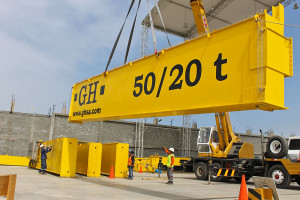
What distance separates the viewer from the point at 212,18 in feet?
74.0

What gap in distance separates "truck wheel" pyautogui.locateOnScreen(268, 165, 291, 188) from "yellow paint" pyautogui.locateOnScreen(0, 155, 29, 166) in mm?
16259

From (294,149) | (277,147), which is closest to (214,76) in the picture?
(294,149)

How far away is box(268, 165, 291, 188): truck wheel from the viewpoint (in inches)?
520

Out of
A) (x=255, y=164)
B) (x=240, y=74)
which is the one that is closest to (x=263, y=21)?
(x=240, y=74)

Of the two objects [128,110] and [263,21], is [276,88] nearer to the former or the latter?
[263,21]

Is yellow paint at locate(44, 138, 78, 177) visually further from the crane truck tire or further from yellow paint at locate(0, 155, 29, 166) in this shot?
the crane truck tire

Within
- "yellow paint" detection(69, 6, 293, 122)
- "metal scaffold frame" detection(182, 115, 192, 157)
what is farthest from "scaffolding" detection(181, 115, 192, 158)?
→ "yellow paint" detection(69, 6, 293, 122)

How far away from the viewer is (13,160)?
20750mm

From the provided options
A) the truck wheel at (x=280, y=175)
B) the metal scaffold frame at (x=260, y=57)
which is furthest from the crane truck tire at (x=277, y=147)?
the metal scaffold frame at (x=260, y=57)

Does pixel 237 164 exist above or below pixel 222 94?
below

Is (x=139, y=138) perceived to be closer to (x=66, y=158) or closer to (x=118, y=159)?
(x=118, y=159)

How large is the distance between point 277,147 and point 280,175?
1.30 meters

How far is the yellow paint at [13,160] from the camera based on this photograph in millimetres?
20453

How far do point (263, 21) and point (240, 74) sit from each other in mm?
1153
